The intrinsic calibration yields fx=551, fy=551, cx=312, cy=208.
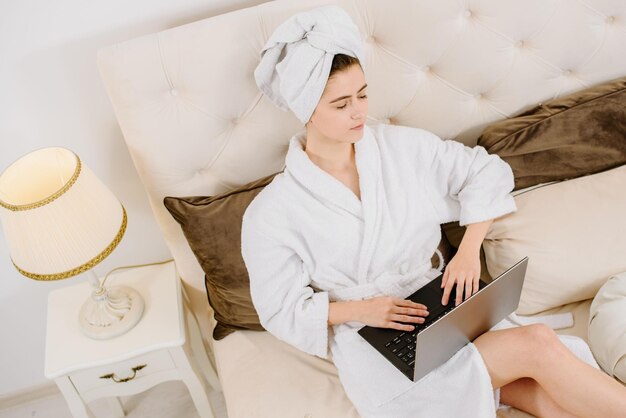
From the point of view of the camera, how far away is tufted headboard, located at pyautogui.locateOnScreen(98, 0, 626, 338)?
131 cm

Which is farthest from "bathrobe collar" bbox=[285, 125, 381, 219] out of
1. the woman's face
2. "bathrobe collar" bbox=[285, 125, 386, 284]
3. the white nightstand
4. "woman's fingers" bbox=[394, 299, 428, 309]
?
the white nightstand

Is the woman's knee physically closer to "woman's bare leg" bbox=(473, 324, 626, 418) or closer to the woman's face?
"woman's bare leg" bbox=(473, 324, 626, 418)

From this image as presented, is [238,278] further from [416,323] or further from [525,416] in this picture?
[525,416]

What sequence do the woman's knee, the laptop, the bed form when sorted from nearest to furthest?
the laptop
the woman's knee
the bed

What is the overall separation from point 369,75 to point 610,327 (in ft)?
2.82

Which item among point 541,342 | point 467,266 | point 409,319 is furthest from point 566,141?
point 409,319

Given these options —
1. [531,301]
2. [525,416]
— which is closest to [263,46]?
[531,301]

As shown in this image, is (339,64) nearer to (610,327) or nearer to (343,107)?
(343,107)

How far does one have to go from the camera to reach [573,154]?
4.98ft

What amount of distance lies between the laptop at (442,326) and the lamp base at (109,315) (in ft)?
2.14

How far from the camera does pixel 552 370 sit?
47.5 inches

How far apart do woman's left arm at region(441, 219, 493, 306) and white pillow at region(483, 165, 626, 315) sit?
9 cm

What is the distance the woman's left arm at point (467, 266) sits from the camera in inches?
51.8

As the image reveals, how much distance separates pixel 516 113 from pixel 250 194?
84 cm
